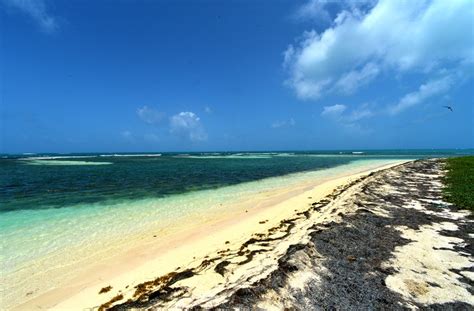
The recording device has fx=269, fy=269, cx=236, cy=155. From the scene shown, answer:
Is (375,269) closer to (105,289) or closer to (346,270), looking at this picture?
(346,270)

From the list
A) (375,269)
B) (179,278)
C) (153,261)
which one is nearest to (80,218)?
(153,261)

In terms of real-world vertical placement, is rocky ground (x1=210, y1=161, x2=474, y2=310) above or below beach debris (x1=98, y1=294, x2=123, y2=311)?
above

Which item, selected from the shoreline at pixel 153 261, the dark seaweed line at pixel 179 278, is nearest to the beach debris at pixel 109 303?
the dark seaweed line at pixel 179 278

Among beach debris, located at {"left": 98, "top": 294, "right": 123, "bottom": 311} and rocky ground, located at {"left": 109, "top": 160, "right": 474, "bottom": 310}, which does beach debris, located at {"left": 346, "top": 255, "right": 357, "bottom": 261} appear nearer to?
rocky ground, located at {"left": 109, "top": 160, "right": 474, "bottom": 310}

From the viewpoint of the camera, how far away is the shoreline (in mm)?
5434

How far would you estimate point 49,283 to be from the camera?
6.21 meters

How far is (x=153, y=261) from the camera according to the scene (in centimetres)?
719

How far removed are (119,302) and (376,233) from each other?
674cm

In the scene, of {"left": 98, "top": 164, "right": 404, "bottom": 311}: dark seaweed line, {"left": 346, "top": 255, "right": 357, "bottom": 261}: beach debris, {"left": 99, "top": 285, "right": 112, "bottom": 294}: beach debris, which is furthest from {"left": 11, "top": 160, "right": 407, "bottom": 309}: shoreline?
{"left": 346, "top": 255, "right": 357, "bottom": 261}: beach debris

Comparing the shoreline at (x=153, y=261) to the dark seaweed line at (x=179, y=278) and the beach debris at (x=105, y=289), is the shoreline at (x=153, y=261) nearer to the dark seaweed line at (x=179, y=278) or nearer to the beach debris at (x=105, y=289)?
the beach debris at (x=105, y=289)

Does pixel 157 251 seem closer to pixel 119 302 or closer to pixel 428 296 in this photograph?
pixel 119 302

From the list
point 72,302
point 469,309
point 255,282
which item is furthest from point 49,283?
point 469,309

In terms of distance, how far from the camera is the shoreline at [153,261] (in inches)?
214

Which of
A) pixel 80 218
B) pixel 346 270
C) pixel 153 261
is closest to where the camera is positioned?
pixel 346 270
